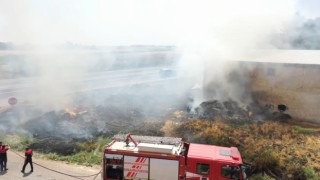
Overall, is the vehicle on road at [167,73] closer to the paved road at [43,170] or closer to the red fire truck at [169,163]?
the paved road at [43,170]

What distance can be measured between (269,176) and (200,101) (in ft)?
39.5

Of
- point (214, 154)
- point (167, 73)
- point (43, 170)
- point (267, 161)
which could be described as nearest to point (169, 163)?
point (214, 154)

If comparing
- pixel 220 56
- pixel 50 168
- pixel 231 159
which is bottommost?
pixel 50 168

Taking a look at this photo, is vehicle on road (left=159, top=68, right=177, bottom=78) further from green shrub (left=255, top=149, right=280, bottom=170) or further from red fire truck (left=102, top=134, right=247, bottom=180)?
red fire truck (left=102, top=134, right=247, bottom=180)

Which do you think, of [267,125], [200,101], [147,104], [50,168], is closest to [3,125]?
[50,168]

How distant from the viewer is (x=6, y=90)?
2997 centimetres

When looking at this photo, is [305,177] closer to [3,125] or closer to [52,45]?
[3,125]

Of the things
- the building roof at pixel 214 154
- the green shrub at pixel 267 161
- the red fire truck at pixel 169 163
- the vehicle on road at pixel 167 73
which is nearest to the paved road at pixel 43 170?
the red fire truck at pixel 169 163

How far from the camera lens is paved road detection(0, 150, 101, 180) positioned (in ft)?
43.9

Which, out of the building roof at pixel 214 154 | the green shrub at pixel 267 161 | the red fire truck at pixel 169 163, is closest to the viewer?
the red fire truck at pixel 169 163

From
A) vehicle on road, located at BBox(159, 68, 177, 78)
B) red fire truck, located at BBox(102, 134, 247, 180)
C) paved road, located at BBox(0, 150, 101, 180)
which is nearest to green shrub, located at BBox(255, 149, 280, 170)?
red fire truck, located at BBox(102, 134, 247, 180)

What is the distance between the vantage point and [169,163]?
35.9 feet

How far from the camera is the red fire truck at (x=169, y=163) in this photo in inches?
419

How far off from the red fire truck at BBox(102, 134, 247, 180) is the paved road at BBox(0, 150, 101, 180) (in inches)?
105
